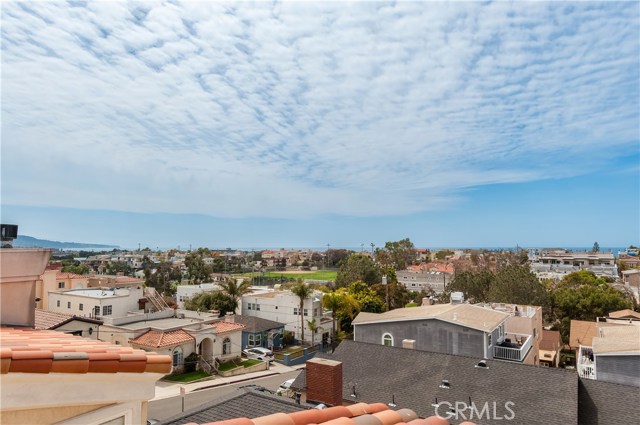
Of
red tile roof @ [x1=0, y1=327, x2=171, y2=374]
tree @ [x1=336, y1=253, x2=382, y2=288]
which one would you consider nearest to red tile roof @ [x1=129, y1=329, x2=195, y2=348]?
red tile roof @ [x1=0, y1=327, x2=171, y2=374]

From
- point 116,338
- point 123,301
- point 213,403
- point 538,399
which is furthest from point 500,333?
point 123,301

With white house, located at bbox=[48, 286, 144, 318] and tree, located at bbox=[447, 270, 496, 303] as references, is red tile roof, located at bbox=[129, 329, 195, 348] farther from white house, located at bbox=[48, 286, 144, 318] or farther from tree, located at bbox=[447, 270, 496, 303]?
tree, located at bbox=[447, 270, 496, 303]

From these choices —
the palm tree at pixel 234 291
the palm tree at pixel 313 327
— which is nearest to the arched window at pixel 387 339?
the palm tree at pixel 313 327

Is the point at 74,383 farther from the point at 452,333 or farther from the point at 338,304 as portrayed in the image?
the point at 338,304

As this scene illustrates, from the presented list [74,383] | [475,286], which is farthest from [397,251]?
[74,383]

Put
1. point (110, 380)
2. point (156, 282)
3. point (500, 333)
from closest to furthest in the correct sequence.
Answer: point (110, 380) < point (500, 333) < point (156, 282)

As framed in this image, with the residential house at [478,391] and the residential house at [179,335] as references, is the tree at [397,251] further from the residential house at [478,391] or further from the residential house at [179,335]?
the residential house at [478,391]

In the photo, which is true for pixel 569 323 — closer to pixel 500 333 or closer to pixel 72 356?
pixel 500 333
